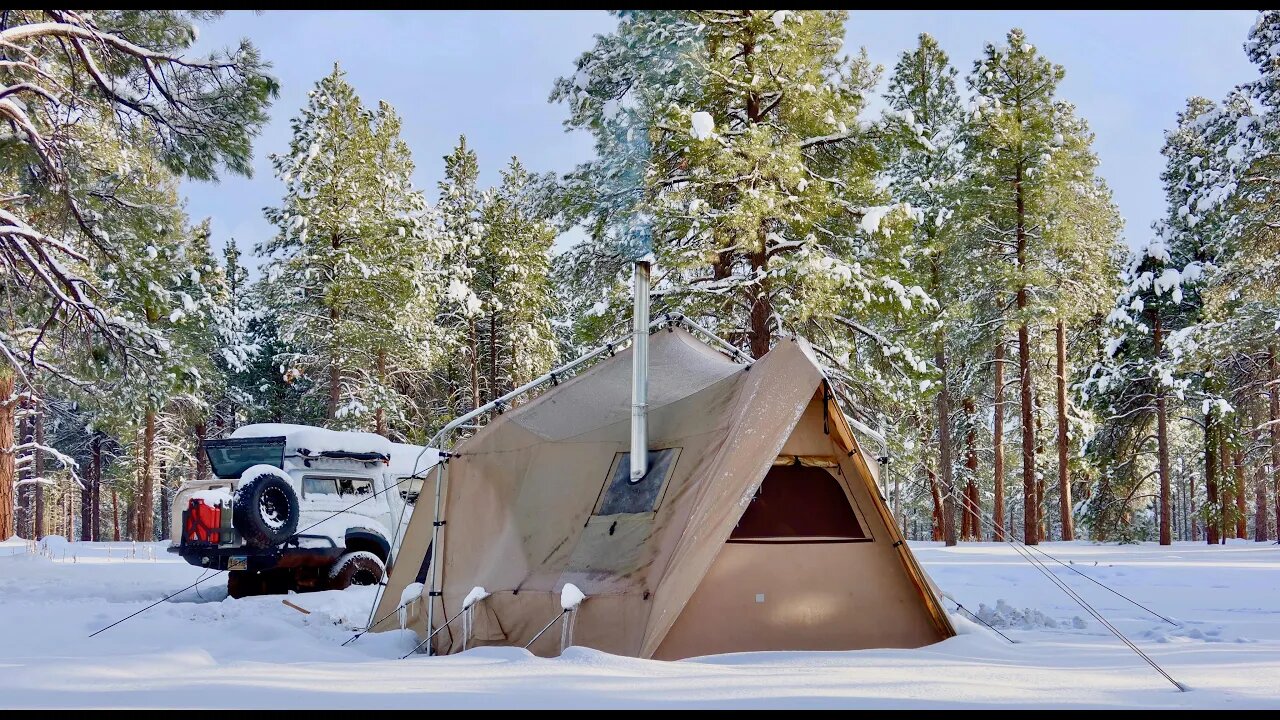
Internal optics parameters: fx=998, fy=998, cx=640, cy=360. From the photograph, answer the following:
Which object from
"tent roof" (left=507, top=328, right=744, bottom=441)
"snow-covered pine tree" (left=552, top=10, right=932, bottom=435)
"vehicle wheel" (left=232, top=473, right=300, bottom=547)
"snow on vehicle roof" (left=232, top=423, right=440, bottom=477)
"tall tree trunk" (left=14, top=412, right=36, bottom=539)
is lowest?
"tall tree trunk" (left=14, top=412, right=36, bottom=539)

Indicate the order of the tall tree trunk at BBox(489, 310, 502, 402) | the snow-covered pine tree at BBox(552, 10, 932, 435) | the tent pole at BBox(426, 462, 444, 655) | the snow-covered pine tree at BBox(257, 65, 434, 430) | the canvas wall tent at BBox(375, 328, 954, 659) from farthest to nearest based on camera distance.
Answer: the tall tree trunk at BBox(489, 310, 502, 402)
the snow-covered pine tree at BBox(257, 65, 434, 430)
the snow-covered pine tree at BBox(552, 10, 932, 435)
the tent pole at BBox(426, 462, 444, 655)
the canvas wall tent at BBox(375, 328, 954, 659)

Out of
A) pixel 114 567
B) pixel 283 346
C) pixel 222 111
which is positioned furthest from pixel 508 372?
pixel 222 111

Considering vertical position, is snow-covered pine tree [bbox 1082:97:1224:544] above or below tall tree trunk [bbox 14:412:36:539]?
above

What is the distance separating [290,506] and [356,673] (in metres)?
6.86

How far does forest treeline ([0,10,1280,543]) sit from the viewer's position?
12.3 m

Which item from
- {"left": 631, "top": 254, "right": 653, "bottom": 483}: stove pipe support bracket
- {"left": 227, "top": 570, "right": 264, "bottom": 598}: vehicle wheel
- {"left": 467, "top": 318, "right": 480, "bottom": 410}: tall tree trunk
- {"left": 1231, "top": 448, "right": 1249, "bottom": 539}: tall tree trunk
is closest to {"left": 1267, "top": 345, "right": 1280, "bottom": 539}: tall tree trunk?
{"left": 1231, "top": 448, "right": 1249, "bottom": 539}: tall tree trunk

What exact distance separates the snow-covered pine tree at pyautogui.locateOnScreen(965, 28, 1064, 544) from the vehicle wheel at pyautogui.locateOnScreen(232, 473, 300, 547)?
16.4 meters

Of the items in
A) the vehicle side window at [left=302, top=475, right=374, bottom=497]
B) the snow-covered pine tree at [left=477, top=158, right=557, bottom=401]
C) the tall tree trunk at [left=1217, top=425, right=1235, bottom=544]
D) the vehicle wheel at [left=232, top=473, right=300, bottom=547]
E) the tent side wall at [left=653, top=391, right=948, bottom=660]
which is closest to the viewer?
the tent side wall at [left=653, top=391, right=948, bottom=660]

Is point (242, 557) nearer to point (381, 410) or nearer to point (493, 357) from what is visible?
point (381, 410)

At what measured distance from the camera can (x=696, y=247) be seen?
14.2 m

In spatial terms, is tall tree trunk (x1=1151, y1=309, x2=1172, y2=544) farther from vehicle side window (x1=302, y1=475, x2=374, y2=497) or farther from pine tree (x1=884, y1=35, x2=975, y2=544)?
vehicle side window (x1=302, y1=475, x2=374, y2=497)

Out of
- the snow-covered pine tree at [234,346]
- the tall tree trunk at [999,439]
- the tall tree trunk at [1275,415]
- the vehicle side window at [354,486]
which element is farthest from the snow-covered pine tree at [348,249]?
the tall tree trunk at [1275,415]

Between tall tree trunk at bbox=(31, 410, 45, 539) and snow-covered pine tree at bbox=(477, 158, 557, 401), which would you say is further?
tall tree trunk at bbox=(31, 410, 45, 539)

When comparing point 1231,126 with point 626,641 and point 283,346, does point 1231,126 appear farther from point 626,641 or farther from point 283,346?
point 283,346
